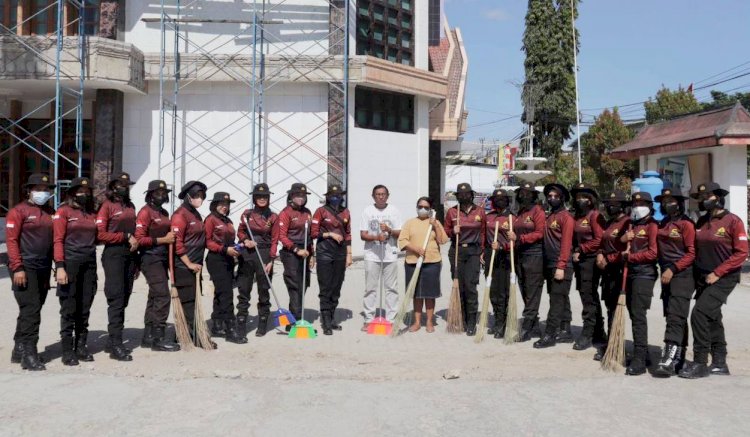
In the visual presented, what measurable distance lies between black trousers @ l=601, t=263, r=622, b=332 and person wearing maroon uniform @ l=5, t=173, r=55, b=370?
5953 mm

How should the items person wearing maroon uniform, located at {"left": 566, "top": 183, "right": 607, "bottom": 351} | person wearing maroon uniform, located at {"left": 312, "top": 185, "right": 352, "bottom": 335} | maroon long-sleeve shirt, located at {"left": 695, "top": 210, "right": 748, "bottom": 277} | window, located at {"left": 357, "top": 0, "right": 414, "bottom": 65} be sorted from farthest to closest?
window, located at {"left": 357, "top": 0, "right": 414, "bottom": 65} < person wearing maroon uniform, located at {"left": 312, "top": 185, "right": 352, "bottom": 335} < person wearing maroon uniform, located at {"left": 566, "top": 183, "right": 607, "bottom": 351} < maroon long-sleeve shirt, located at {"left": 695, "top": 210, "right": 748, "bottom": 277}

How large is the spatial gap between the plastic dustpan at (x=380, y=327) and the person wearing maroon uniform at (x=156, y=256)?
2.50 metres

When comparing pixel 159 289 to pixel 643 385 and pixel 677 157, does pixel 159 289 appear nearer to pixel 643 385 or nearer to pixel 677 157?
pixel 643 385

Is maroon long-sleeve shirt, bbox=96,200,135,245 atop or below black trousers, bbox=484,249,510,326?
atop

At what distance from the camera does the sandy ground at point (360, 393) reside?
528cm

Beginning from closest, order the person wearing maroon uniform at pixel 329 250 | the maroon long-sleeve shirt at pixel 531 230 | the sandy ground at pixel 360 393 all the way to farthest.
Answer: the sandy ground at pixel 360 393 → the maroon long-sleeve shirt at pixel 531 230 → the person wearing maroon uniform at pixel 329 250

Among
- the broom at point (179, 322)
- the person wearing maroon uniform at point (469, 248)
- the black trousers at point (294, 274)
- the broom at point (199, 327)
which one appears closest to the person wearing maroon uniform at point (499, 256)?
the person wearing maroon uniform at point (469, 248)

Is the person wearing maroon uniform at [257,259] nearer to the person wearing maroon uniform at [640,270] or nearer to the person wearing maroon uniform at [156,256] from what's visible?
the person wearing maroon uniform at [156,256]

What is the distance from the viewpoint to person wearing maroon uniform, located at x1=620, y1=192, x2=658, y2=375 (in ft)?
23.0

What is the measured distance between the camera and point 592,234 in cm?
818

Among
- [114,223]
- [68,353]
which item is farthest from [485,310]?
[68,353]

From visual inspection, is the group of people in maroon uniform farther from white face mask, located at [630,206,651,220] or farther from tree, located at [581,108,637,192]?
tree, located at [581,108,637,192]

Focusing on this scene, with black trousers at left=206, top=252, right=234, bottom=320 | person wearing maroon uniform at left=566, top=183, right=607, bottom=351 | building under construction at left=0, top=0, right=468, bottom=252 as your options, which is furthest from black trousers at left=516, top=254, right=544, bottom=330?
building under construction at left=0, top=0, right=468, bottom=252

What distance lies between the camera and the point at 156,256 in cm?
794
